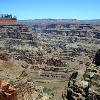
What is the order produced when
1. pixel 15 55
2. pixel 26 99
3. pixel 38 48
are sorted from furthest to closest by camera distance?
pixel 38 48 < pixel 15 55 < pixel 26 99

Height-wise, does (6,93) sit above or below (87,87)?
above

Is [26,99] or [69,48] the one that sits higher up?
[26,99]

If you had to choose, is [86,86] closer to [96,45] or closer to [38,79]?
[38,79]

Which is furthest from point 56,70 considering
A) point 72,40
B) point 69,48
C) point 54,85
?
point 72,40

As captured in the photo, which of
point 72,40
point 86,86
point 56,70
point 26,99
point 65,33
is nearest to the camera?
point 26,99

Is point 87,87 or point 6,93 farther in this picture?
point 87,87

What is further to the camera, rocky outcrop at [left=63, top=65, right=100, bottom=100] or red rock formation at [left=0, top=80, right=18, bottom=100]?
rocky outcrop at [left=63, top=65, right=100, bottom=100]

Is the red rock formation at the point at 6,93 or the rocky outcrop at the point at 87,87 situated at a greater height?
the red rock formation at the point at 6,93

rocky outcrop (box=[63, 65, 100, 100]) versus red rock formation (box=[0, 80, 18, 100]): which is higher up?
red rock formation (box=[0, 80, 18, 100])

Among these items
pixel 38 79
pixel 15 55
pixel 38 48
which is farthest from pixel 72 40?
pixel 38 79

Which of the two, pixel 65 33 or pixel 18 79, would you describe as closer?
pixel 18 79

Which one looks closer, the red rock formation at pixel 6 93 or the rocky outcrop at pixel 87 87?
the red rock formation at pixel 6 93
